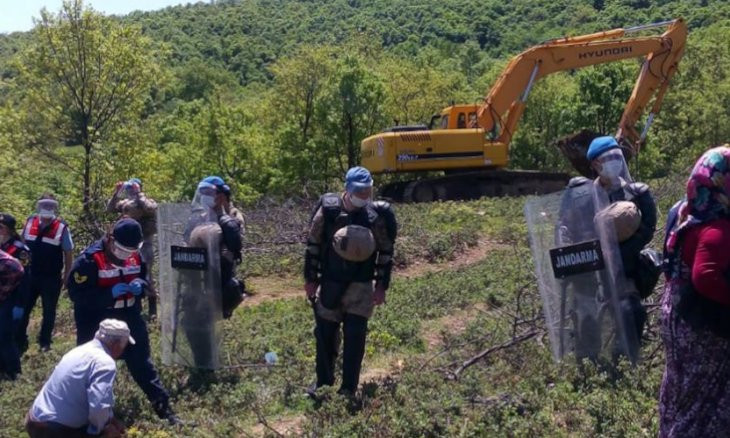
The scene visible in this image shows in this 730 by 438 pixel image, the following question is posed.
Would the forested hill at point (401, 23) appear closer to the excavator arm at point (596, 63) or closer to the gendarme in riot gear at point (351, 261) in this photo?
the excavator arm at point (596, 63)

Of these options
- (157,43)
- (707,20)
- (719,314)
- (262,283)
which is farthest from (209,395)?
(707,20)

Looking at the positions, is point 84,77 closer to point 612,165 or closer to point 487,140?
point 487,140

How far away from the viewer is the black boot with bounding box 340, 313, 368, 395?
659 centimetres

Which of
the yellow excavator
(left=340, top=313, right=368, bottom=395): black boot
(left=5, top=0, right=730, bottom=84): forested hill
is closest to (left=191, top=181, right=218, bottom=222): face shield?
(left=340, top=313, right=368, bottom=395): black boot

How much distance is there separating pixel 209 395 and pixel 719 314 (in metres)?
4.34

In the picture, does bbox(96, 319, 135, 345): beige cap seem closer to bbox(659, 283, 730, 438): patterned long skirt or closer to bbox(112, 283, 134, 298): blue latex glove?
bbox(112, 283, 134, 298): blue latex glove

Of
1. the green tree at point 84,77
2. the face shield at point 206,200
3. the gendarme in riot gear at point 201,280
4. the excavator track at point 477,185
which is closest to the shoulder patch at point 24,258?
the gendarme in riot gear at point 201,280

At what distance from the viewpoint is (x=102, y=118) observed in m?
23.5

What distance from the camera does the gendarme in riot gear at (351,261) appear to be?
256 inches

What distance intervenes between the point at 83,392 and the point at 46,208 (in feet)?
16.0

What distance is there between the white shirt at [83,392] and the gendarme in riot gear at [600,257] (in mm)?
3082

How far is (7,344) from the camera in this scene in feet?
27.5

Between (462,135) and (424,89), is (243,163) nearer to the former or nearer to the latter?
(424,89)

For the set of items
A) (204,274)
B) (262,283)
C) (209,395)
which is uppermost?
(204,274)
